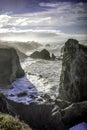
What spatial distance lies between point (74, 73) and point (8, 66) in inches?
542

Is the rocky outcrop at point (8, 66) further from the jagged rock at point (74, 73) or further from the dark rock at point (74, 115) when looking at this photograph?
the dark rock at point (74, 115)

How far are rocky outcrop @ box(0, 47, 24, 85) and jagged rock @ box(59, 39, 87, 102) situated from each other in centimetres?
1018

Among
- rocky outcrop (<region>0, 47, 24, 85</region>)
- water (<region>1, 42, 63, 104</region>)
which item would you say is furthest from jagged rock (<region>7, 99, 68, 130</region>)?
rocky outcrop (<region>0, 47, 24, 85</region>)

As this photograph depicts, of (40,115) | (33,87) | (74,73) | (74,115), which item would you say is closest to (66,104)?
(40,115)

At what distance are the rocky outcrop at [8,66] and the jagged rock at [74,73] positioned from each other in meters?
10.2

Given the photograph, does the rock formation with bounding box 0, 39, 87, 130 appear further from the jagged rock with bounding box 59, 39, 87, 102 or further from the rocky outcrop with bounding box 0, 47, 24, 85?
the rocky outcrop with bounding box 0, 47, 24, 85

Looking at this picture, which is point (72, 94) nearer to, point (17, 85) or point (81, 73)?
point (81, 73)

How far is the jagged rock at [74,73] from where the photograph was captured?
2369 centimetres

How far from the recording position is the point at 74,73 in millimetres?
24641

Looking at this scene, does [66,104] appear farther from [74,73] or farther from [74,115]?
[74,73]

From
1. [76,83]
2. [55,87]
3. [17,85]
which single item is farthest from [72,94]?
[17,85]

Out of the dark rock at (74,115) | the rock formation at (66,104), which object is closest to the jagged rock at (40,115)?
the rock formation at (66,104)

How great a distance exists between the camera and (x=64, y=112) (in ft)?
65.2

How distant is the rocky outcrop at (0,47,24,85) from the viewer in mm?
35250
